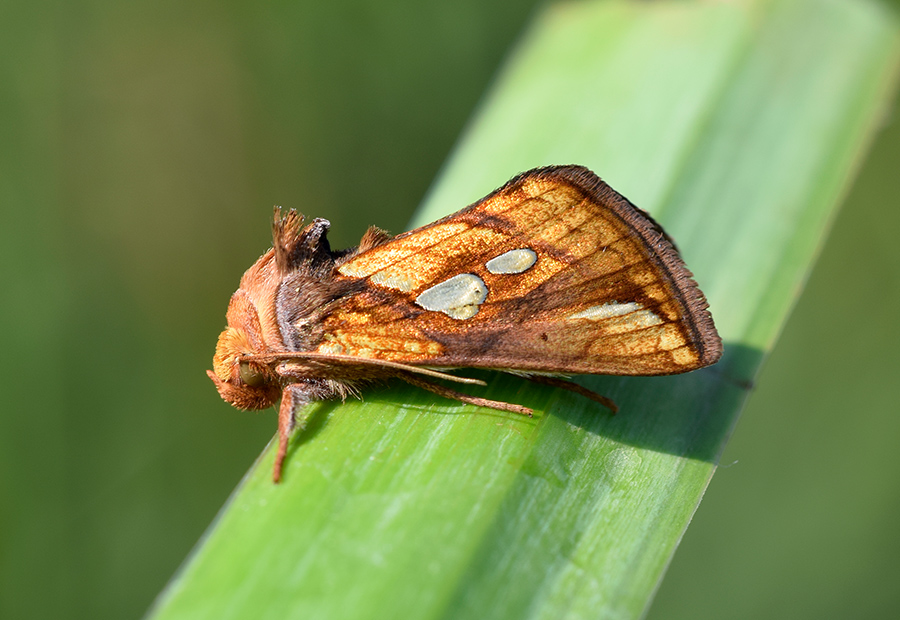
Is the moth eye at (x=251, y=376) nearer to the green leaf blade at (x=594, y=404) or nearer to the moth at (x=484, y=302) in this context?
the moth at (x=484, y=302)

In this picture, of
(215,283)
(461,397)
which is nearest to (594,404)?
(461,397)

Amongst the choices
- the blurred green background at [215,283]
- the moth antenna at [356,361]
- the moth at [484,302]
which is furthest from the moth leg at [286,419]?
the blurred green background at [215,283]

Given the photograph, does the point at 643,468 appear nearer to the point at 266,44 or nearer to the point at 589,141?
the point at 589,141

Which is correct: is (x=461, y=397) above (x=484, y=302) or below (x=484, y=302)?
below

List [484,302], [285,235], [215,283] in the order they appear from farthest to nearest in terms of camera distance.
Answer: [215,283] → [285,235] → [484,302]

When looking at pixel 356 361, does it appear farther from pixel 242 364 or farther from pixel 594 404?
pixel 594 404

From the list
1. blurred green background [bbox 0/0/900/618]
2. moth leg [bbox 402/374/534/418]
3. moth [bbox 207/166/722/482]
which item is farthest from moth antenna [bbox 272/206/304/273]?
blurred green background [bbox 0/0/900/618]

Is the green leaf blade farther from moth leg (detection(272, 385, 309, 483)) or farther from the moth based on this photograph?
the moth
